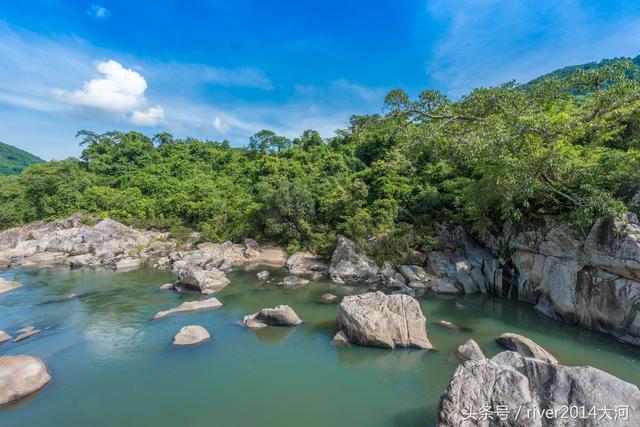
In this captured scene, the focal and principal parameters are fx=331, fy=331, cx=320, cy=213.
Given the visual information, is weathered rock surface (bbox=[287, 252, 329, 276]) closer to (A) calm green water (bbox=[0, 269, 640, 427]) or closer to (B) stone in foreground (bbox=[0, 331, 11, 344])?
(A) calm green water (bbox=[0, 269, 640, 427])

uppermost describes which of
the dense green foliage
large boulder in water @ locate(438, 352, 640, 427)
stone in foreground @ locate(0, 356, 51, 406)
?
the dense green foliage

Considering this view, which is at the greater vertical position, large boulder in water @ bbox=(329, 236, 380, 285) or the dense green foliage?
the dense green foliage

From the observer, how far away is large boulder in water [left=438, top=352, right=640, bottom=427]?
644 cm

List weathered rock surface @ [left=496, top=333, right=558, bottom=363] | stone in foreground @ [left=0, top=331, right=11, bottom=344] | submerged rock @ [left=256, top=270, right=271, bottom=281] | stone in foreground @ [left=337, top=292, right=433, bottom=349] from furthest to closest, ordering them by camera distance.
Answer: submerged rock @ [left=256, top=270, right=271, bottom=281] → stone in foreground @ [left=0, top=331, right=11, bottom=344] → stone in foreground @ [left=337, top=292, right=433, bottom=349] → weathered rock surface @ [left=496, top=333, right=558, bottom=363]

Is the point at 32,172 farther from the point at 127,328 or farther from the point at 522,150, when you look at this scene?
the point at 522,150

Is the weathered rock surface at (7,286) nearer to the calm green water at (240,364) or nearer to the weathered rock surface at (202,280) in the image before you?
the calm green water at (240,364)

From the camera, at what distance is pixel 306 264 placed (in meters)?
25.5

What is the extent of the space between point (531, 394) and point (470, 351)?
14.1 feet

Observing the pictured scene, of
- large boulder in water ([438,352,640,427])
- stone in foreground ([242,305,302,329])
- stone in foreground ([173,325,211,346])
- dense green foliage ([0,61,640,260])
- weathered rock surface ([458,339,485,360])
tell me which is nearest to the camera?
large boulder in water ([438,352,640,427])

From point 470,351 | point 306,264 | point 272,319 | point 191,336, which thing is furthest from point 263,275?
point 470,351

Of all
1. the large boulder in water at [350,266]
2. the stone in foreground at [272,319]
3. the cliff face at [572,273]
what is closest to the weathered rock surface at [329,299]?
the stone in foreground at [272,319]

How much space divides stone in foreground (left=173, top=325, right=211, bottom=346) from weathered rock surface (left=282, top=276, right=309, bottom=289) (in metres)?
8.04

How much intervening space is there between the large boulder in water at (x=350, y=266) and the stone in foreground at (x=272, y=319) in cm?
765

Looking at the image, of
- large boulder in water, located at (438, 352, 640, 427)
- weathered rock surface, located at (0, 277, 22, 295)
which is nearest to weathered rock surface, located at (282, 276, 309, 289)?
large boulder in water, located at (438, 352, 640, 427)
